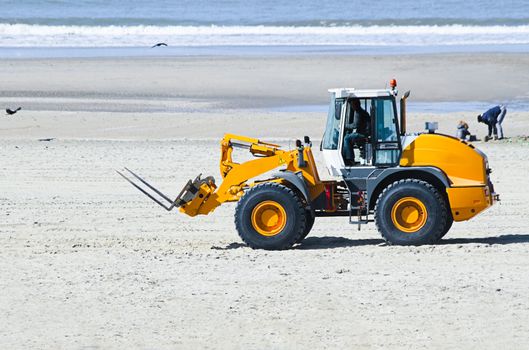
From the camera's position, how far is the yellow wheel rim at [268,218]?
13.7 metres

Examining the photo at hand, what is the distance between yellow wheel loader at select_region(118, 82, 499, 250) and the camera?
13.6m

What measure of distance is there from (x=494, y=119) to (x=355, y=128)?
1067cm

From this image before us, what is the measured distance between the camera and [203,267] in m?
13.0

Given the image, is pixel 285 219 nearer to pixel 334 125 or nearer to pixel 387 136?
pixel 334 125

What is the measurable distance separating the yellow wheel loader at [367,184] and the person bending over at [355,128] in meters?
0.01

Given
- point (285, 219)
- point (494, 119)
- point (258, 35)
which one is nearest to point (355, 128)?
point (285, 219)

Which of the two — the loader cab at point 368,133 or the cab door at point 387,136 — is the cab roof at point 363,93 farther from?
the cab door at point 387,136

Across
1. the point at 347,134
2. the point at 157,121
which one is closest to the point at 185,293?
the point at 347,134

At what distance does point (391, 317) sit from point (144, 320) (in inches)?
88.7

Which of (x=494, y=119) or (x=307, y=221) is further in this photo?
(x=494, y=119)

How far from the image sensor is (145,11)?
65438mm

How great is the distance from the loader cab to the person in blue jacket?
10388 mm

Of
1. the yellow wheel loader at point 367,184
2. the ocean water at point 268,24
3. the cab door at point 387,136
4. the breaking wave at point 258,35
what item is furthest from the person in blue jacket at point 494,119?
the breaking wave at point 258,35

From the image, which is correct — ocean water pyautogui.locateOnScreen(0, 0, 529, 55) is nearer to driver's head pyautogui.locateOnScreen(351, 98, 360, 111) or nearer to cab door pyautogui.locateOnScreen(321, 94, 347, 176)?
cab door pyautogui.locateOnScreen(321, 94, 347, 176)
